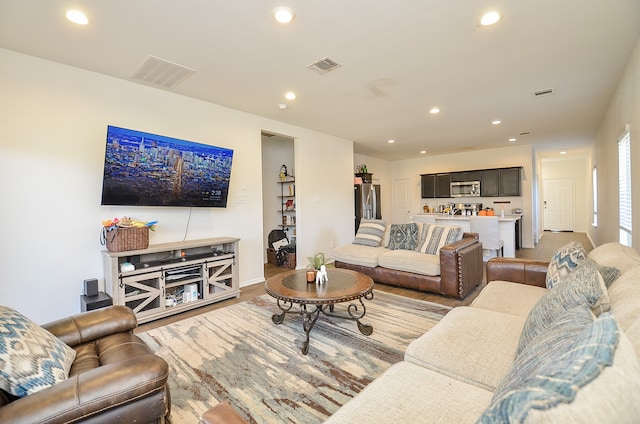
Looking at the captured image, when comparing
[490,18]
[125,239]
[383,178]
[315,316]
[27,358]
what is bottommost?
[315,316]

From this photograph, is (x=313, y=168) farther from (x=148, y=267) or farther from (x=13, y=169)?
(x=13, y=169)

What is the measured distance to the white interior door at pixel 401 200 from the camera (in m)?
9.03

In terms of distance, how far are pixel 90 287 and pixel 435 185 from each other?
7.90 metres

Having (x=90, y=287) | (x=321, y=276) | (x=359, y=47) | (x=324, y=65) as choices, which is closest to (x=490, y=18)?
(x=359, y=47)

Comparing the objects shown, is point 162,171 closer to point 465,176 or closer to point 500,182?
point 465,176

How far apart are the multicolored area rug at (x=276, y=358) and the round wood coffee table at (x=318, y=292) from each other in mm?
100

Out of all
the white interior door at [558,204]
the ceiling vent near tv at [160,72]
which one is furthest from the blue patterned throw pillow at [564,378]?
the white interior door at [558,204]

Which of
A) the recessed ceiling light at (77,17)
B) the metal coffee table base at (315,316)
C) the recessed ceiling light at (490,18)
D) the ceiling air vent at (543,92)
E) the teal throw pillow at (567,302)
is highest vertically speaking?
the recessed ceiling light at (77,17)

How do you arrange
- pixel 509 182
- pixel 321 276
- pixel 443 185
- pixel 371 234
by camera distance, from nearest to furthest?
1. pixel 321 276
2. pixel 371 234
3. pixel 509 182
4. pixel 443 185

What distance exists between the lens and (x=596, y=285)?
129 centimetres

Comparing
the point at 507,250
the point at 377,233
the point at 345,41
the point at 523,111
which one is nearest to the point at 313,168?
the point at 377,233

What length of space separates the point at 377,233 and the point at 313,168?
173 centimetres

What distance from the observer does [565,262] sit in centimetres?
210

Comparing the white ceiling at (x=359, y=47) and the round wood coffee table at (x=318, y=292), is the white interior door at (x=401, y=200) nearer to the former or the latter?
the white ceiling at (x=359, y=47)
